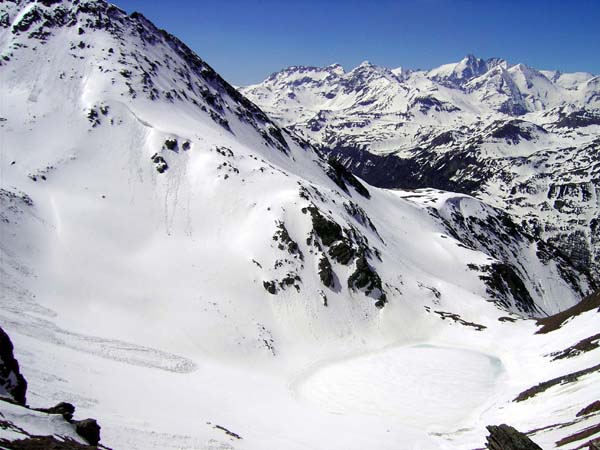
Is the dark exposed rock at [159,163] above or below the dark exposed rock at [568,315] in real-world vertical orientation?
above

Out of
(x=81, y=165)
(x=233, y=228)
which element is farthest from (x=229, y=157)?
(x=81, y=165)

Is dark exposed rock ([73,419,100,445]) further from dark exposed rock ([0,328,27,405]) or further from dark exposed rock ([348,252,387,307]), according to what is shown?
dark exposed rock ([348,252,387,307])

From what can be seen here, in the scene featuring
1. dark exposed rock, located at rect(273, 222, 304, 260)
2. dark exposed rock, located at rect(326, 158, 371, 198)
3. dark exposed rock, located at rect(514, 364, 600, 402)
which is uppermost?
dark exposed rock, located at rect(326, 158, 371, 198)

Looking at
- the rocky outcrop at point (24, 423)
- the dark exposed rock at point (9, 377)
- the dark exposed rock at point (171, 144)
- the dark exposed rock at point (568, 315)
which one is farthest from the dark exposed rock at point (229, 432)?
the dark exposed rock at point (171, 144)

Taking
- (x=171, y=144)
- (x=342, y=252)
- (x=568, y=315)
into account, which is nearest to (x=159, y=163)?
(x=171, y=144)

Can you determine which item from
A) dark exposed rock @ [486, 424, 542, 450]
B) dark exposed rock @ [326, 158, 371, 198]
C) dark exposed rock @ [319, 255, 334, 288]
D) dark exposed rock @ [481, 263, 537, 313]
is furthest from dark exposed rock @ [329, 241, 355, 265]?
dark exposed rock @ [326, 158, 371, 198]

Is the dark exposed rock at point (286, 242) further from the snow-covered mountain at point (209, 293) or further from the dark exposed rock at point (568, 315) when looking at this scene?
the dark exposed rock at point (568, 315)

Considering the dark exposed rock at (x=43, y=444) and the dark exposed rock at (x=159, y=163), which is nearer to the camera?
the dark exposed rock at (x=43, y=444)

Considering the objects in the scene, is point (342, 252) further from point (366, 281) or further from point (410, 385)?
point (410, 385)
